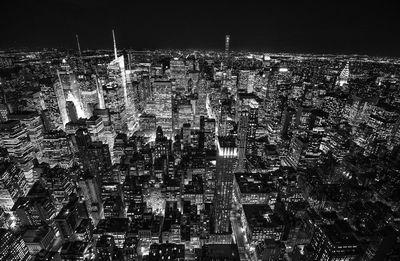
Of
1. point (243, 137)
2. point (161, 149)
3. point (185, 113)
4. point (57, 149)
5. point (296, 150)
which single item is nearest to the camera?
point (57, 149)

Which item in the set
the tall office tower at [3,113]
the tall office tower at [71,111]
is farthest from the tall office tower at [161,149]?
the tall office tower at [3,113]

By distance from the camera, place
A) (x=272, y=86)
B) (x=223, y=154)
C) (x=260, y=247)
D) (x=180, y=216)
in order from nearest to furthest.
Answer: (x=260, y=247) < (x=223, y=154) < (x=180, y=216) < (x=272, y=86)

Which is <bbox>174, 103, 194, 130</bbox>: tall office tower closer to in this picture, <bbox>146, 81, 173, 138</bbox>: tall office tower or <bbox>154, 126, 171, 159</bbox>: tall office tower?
<bbox>146, 81, 173, 138</bbox>: tall office tower

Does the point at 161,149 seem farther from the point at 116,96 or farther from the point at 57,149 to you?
the point at 116,96

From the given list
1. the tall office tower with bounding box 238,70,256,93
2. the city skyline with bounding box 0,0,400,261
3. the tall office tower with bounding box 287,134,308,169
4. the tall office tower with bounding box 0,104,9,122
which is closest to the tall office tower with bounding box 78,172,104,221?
the city skyline with bounding box 0,0,400,261

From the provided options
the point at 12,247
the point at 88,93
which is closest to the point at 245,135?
the point at 12,247

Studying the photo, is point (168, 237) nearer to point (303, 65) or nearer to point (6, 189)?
point (6, 189)

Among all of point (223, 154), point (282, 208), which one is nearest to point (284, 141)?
point (282, 208)
